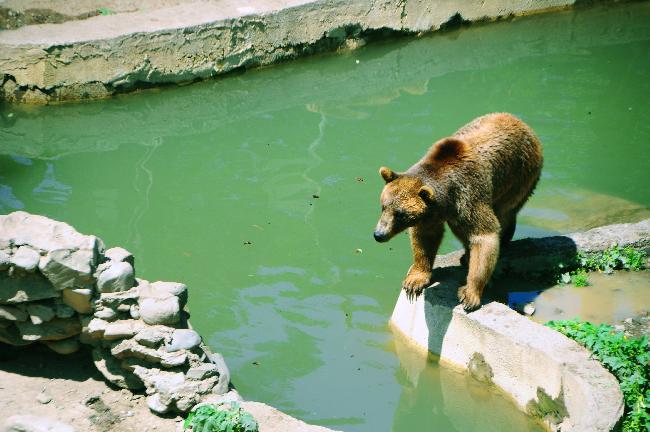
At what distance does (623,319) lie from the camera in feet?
19.0

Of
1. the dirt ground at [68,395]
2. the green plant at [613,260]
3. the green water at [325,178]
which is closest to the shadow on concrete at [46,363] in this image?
the dirt ground at [68,395]

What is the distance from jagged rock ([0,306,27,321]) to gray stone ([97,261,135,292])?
24.1 inches

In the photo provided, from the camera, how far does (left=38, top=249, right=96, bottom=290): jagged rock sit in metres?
5.16

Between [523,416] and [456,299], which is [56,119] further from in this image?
[523,416]

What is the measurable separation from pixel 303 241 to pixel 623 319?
3225mm

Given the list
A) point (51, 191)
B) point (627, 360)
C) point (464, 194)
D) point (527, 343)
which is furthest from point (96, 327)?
point (51, 191)

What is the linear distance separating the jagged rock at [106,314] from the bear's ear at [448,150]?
102 inches

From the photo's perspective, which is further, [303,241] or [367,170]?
[367,170]

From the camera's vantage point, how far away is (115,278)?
17.4ft

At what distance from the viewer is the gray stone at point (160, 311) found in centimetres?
527

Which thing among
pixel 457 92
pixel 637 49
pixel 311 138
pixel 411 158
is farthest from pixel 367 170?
pixel 637 49

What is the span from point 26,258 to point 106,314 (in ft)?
2.15

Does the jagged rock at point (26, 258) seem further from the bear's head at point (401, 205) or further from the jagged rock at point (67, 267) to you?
the bear's head at point (401, 205)

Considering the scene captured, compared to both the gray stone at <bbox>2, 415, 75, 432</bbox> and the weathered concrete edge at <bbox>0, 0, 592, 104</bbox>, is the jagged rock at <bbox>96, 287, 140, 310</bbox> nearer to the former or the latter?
the gray stone at <bbox>2, 415, 75, 432</bbox>
